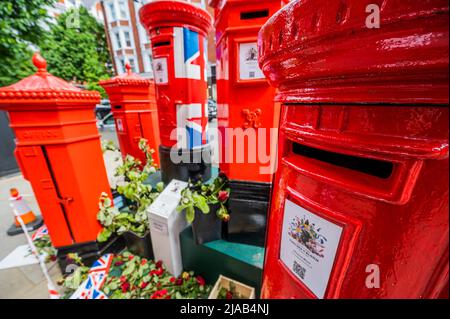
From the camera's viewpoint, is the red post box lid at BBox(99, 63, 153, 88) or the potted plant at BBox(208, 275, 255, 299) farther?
the red post box lid at BBox(99, 63, 153, 88)

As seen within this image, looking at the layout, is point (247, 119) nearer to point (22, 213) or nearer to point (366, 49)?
point (366, 49)

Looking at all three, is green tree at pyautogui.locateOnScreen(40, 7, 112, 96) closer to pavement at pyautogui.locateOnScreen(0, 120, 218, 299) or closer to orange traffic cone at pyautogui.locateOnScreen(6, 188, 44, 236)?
orange traffic cone at pyautogui.locateOnScreen(6, 188, 44, 236)

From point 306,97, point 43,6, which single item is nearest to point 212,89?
point 43,6

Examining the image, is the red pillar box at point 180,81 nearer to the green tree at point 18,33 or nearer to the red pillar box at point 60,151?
the red pillar box at point 60,151

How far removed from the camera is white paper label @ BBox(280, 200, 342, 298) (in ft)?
1.70

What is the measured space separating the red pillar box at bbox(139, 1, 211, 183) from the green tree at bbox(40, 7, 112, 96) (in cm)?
835

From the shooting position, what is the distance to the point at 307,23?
374mm

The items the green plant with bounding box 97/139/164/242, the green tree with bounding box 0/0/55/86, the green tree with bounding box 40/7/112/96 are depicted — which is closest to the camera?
the green plant with bounding box 97/139/164/242

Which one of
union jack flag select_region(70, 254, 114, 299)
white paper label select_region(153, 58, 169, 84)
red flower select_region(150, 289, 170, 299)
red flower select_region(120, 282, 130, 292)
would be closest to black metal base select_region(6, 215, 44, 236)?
union jack flag select_region(70, 254, 114, 299)

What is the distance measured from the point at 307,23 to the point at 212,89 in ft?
33.8

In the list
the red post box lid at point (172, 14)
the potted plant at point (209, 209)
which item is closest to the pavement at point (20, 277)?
the potted plant at point (209, 209)

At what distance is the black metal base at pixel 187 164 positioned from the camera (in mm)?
2463
